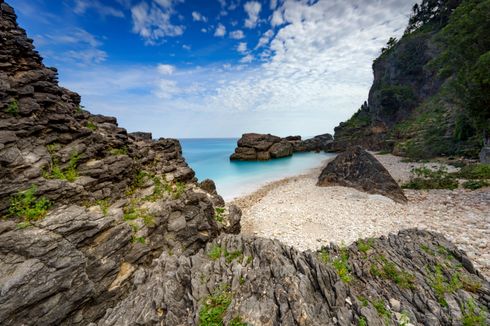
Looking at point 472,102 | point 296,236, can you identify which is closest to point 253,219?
point 296,236

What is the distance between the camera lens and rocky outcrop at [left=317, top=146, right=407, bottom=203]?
17000 mm

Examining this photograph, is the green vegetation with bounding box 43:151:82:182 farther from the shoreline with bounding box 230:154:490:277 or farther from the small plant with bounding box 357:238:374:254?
the small plant with bounding box 357:238:374:254

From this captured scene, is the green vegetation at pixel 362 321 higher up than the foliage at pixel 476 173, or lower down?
lower down

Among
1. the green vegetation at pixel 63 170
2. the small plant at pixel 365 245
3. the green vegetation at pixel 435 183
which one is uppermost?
the green vegetation at pixel 63 170

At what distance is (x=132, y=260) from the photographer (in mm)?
8461

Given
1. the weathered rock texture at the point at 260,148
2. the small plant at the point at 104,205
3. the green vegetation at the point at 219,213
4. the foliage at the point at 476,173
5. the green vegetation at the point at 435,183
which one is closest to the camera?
the small plant at the point at 104,205

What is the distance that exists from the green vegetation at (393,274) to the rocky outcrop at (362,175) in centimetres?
1090

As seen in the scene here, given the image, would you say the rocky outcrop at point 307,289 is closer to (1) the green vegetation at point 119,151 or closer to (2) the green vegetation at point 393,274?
(2) the green vegetation at point 393,274

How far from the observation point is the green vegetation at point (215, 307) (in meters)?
5.09

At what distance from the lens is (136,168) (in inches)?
481

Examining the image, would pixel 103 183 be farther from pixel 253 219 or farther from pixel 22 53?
pixel 253 219

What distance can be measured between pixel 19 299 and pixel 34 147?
18.5 ft

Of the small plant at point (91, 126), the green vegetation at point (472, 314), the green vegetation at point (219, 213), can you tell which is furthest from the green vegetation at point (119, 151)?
the green vegetation at point (472, 314)

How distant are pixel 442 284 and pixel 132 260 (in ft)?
35.4
